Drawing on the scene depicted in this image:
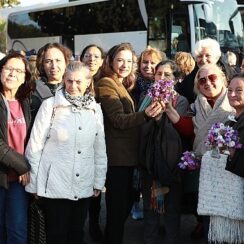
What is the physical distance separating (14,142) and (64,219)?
73cm

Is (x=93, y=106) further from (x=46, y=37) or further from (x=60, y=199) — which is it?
(x=46, y=37)

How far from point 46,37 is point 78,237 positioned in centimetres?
1621

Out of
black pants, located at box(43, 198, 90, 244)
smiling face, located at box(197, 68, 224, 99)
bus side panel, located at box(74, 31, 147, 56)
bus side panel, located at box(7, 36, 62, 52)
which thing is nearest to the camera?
black pants, located at box(43, 198, 90, 244)

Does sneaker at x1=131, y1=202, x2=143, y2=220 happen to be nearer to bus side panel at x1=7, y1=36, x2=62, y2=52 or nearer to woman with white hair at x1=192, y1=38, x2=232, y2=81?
woman with white hair at x1=192, y1=38, x2=232, y2=81

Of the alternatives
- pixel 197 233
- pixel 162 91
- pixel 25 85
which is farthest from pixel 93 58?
pixel 197 233

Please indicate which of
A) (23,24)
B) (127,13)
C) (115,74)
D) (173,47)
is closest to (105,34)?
(127,13)

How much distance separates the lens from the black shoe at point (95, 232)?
495cm

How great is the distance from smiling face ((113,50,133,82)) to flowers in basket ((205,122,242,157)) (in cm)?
116

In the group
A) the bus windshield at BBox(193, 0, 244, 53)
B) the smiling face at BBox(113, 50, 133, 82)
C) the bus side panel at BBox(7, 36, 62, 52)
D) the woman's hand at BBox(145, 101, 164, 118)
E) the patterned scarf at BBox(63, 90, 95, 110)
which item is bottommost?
the woman's hand at BBox(145, 101, 164, 118)

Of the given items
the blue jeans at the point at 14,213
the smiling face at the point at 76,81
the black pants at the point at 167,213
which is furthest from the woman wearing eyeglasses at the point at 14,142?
the black pants at the point at 167,213

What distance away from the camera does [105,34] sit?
16578 millimetres

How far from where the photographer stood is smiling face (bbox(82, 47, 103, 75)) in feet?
16.7

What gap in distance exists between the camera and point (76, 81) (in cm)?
369

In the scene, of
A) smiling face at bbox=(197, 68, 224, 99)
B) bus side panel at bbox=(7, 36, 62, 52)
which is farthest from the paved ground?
bus side panel at bbox=(7, 36, 62, 52)
